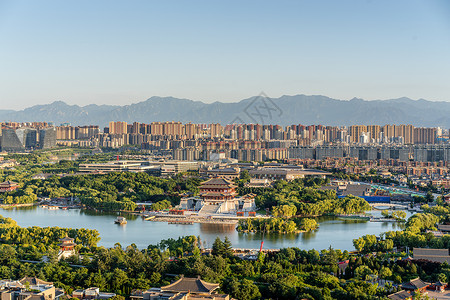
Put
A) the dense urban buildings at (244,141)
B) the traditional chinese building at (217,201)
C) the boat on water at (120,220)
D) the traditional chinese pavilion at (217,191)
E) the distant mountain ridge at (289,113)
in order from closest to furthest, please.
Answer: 1. the boat on water at (120,220)
2. the traditional chinese building at (217,201)
3. the traditional chinese pavilion at (217,191)
4. the dense urban buildings at (244,141)
5. the distant mountain ridge at (289,113)

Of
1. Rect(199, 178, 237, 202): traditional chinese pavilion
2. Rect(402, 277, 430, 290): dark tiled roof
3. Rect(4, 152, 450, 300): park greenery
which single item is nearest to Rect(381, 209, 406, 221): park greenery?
Rect(4, 152, 450, 300): park greenery

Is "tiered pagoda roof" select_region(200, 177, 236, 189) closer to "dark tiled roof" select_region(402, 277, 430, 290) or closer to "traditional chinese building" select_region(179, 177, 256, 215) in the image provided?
"traditional chinese building" select_region(179, 177, 256, 215)

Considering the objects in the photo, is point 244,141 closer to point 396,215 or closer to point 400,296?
point 396,215

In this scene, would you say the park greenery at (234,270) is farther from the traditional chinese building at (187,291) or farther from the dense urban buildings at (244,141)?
the dense urban buildings at (244,141)

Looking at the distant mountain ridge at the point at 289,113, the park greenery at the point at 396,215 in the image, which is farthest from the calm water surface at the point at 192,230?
the distant mountain ridge at the point at 289,113

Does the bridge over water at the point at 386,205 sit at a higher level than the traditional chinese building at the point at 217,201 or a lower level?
lower

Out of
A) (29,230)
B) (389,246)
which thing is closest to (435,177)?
(389,246)
